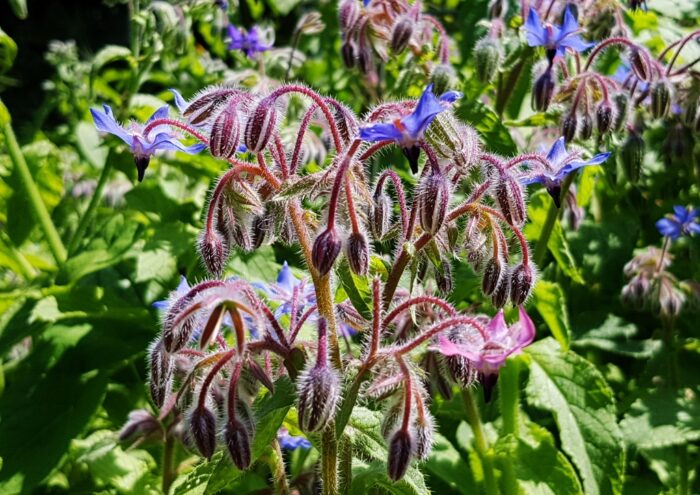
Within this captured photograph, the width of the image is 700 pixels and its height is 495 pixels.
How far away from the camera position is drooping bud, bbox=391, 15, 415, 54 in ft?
6.73

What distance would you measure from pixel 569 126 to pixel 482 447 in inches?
26.3

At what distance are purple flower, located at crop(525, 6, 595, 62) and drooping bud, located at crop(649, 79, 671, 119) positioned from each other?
268 mm

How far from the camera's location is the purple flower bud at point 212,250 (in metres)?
1.20

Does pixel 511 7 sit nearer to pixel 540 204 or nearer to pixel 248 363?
pixel 540 204

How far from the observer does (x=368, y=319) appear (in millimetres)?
1261

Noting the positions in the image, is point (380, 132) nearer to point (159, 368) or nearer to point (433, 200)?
point (433, 200)

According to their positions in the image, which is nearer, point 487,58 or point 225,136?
point 225,136

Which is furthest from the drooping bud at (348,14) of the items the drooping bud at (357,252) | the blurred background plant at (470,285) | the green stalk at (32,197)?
the drooping bud at (357,252)

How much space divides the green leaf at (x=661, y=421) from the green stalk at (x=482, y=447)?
471 millimetres

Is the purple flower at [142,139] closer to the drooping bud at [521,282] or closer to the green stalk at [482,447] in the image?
the drooping bud at [521,282]

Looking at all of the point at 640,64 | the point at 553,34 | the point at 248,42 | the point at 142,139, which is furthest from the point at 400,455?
the point at 248,42

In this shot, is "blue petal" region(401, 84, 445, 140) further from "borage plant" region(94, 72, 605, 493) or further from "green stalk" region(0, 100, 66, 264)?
"green stalk" region(0, 100, 66, 264)


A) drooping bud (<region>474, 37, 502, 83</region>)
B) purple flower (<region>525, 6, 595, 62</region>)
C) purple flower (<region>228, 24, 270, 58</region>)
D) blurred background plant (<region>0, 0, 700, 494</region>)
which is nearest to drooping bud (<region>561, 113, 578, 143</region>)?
blurred background plant (<region>0, 0, 700, 494</region>)

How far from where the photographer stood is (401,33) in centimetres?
205
